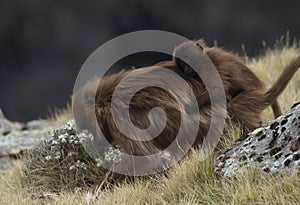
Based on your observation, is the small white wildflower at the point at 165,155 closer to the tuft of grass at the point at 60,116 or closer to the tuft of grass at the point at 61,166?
the tuft of grass at the point at 61,166

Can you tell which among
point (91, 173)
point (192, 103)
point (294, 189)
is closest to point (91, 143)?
point (91, 173)

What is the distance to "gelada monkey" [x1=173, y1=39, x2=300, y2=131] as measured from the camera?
529 centimetres

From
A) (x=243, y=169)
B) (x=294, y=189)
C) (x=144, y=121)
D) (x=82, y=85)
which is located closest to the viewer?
(x=294, y=189)

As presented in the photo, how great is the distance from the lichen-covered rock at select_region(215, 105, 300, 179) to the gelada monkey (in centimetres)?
57

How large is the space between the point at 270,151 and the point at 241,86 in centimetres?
106

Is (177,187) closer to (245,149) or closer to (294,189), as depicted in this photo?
(245,149)

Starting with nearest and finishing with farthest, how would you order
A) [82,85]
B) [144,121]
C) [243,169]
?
[243,169], [144,121], [82,85]

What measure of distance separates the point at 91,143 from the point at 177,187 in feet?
3.51

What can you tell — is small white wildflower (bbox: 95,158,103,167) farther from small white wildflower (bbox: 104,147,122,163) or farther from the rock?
the rock

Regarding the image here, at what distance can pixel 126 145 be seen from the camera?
199 inches

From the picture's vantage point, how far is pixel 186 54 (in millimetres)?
5312

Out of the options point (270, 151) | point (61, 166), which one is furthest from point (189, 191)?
point (61, 166)

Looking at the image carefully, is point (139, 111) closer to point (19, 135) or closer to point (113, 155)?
point (113, 155)

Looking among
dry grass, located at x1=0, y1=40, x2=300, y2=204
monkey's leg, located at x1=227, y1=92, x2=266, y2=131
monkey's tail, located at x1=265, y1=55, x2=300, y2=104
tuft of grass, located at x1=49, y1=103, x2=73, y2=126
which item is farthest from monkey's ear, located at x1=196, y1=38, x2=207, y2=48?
tuft of grass, located at x1=49, y1=103, x2=73, y2=126
